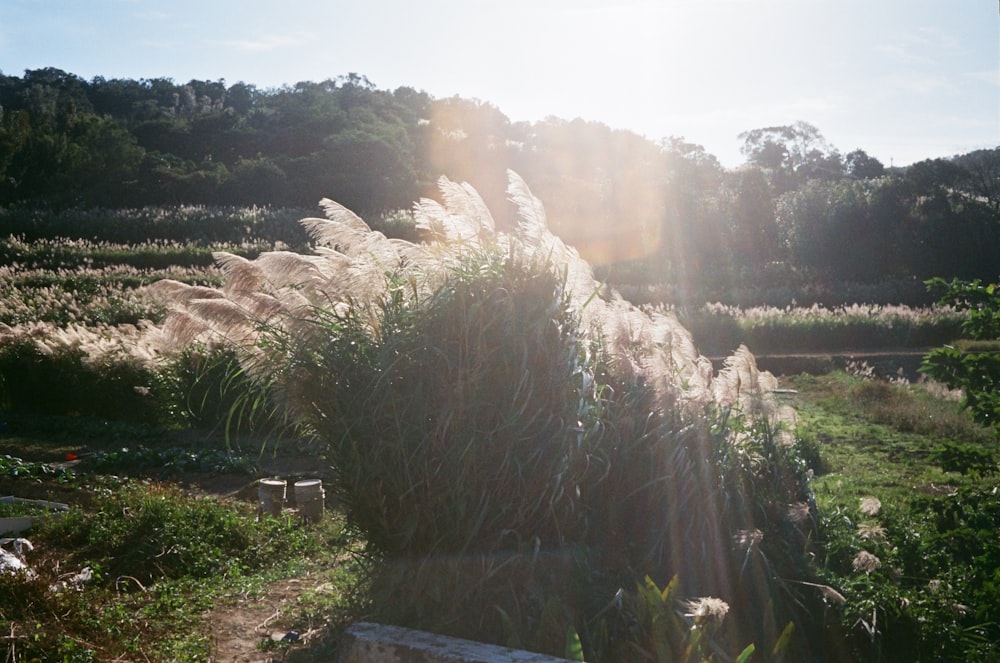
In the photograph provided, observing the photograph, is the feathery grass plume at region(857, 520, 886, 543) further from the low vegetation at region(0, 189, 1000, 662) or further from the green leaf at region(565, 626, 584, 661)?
the green leaf at region(565, 626, 584, 661)

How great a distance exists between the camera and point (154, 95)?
4978cm

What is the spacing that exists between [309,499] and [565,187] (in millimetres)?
31587

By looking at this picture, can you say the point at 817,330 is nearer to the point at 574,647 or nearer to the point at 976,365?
the point at 976,365

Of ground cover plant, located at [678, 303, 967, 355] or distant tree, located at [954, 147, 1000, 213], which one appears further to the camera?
distant tree, located at [954, 147, 1000, 213]

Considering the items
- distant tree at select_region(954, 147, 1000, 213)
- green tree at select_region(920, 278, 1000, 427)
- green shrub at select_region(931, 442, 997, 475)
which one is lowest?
green shrub at select_region(931, 442, 997, 475)

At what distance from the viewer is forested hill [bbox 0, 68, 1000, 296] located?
32438mm

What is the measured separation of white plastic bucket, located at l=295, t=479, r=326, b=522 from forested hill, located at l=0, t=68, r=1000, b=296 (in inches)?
874

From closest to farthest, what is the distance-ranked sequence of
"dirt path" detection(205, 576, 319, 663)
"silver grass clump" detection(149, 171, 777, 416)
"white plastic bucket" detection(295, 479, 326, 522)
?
"dirt path" detection(205, 576, 319, 663), "silver grass clump" detection(149, 171, 777, 416), "white plastic bucket" detection(295, 479, 326, 522)

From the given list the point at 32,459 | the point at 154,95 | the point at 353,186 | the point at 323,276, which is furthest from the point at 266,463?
the point at 154,95

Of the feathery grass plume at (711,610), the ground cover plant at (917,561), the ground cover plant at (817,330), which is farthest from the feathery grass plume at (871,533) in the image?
the ground cover plant at (817,330)

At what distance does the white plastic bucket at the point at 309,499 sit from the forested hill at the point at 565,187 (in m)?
22.2

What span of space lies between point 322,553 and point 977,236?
32.4m

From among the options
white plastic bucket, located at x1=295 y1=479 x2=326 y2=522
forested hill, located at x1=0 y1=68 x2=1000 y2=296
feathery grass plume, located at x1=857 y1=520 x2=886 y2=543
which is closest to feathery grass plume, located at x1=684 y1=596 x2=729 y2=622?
feathery grass plume, located at x1=857 y1=520 x2=886 y2=543

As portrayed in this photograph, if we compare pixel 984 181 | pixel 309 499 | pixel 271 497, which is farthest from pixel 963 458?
pixel 984 181
